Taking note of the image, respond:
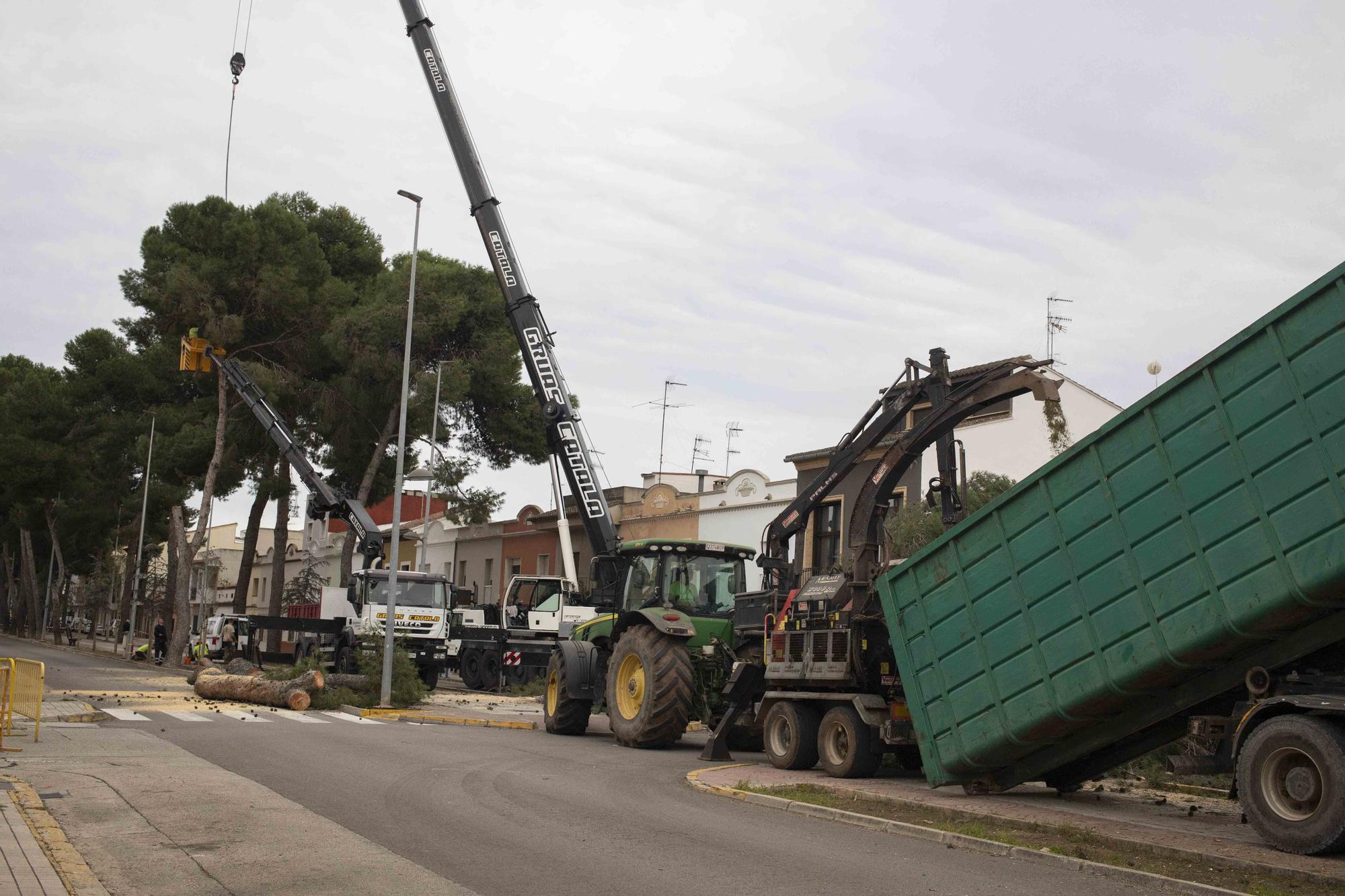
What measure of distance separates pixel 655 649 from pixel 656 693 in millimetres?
545

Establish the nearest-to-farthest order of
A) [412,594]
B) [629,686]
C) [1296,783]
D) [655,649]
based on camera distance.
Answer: [1296,783]
[655,649]
[629,686]
[412,594]

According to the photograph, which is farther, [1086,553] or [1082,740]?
[1082,740]

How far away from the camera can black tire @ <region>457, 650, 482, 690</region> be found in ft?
109

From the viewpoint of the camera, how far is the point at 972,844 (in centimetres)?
891

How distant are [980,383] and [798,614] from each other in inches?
123

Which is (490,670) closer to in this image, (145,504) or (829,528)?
(829,528)

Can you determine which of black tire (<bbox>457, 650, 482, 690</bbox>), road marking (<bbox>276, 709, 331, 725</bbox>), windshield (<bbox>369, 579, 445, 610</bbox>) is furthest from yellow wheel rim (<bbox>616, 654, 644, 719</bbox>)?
black tire (<bbox>457, 650, 482, 690</bbox>)

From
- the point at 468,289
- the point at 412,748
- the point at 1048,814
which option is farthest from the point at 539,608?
the point at 1048,814

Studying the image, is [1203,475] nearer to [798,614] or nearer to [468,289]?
[798,614]

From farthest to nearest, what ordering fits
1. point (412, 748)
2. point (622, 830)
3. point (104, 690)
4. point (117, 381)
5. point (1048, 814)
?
point (117, 381), point (104, 690), point (412, 748), point (1048, 814), point (622, 830)

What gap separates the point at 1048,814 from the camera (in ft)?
33.8

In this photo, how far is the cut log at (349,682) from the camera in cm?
2348

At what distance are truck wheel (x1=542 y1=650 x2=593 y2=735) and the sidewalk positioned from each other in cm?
480

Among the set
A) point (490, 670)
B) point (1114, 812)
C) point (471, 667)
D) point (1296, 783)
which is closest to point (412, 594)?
point (490, 670)
